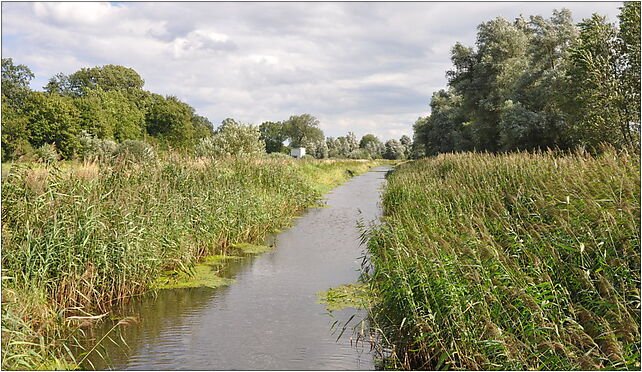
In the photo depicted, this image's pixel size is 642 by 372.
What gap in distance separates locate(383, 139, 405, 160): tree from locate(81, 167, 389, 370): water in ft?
320

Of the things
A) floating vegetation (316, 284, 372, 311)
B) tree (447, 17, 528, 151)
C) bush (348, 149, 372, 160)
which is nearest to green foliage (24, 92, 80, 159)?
tree (447, 17, 528, 151)

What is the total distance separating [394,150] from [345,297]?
10244 centimetres

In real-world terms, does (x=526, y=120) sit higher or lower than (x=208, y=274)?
higher

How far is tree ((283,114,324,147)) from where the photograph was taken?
90938mm

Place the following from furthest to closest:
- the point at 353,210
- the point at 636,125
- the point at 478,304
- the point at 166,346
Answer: the point at 353,210 → the point at 636,125 → the point at 166,346 → the point at 478,304

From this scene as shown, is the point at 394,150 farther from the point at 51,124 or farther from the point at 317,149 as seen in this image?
the point at 51,124

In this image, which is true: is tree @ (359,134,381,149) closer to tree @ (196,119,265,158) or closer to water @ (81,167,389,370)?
tree @ (196,119,265,158)

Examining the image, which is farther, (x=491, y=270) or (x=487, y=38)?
(x=487, y=38)

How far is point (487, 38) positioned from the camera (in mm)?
32562

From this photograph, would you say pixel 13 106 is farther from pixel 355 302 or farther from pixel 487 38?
pixel 355 302

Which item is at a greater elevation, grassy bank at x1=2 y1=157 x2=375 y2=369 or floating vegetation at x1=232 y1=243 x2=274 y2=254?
grassy bank at x1=2 y1=157 x2=375 y2=369

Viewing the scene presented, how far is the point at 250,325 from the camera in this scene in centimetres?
636

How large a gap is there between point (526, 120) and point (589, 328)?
21.3 m

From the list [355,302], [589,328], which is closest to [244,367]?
[355,302]
